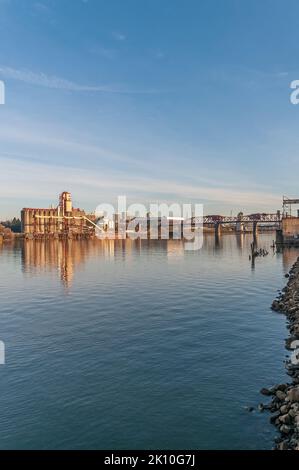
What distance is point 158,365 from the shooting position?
20812 millimetres

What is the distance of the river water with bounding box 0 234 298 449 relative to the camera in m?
14.2

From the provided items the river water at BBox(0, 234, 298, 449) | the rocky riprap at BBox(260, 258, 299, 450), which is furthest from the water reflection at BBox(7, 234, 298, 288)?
the rocky riprap at BBox(260, 258, 299, 450)

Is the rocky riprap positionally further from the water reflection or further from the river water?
the water reflection

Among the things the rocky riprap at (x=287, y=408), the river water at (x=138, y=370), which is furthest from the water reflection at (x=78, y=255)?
the rocky riprap at (x=287, y=408)

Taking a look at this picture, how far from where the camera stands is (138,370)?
2019 centimetres

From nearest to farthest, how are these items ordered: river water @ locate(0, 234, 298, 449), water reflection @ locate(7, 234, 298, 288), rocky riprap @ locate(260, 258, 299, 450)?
rocky riprap @ locate(260, 258, 299, 450)
river water @ locate(0, 234, 298, 449)
water reflection @ locate(7, 234, 298, 288)

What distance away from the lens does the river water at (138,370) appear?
46.7 feet

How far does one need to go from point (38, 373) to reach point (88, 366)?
273cm

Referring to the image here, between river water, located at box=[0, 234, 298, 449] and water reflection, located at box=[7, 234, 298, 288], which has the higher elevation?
water reflection, located at box=[7, 234, 298, 288]

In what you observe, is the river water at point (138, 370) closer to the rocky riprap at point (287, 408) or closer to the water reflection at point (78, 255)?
the rocky riprap at point (287, 408)

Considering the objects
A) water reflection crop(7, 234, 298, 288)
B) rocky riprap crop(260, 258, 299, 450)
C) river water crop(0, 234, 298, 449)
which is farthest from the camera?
water reflection crop(7, 234, 298, 288)

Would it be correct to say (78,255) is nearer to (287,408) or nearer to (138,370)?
(138,370)
